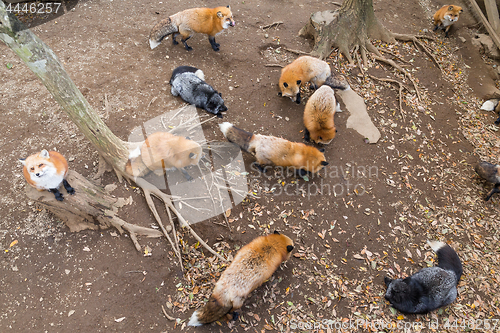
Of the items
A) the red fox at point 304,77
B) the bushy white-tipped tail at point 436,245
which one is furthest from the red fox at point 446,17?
the bushy white-tipped tail at point 436,245

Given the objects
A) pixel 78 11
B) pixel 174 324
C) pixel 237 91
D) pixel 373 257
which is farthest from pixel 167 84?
pixel 373 257

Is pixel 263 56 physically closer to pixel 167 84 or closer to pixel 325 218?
pixel 167 84

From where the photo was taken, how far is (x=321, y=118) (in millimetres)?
5883

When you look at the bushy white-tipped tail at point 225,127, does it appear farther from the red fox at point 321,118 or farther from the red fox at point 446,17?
the red fox at point 446,17

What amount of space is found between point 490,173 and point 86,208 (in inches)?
329

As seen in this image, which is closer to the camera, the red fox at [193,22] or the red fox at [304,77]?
the red fox at [304,77]

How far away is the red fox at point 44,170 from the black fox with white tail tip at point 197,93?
10.3ft

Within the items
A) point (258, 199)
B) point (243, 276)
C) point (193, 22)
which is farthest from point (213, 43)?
point (243, 276)

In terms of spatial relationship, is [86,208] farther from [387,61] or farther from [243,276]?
[387,61]

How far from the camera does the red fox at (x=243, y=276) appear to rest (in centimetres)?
375

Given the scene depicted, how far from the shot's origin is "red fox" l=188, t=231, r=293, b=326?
3.75 m

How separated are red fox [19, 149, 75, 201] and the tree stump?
0.72 ft

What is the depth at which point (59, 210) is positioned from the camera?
13.6ft

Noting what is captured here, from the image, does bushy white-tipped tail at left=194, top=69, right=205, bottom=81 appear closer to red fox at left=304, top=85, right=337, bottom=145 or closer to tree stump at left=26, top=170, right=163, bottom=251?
red fox at left=304, top=85, right=337, bottom=145
